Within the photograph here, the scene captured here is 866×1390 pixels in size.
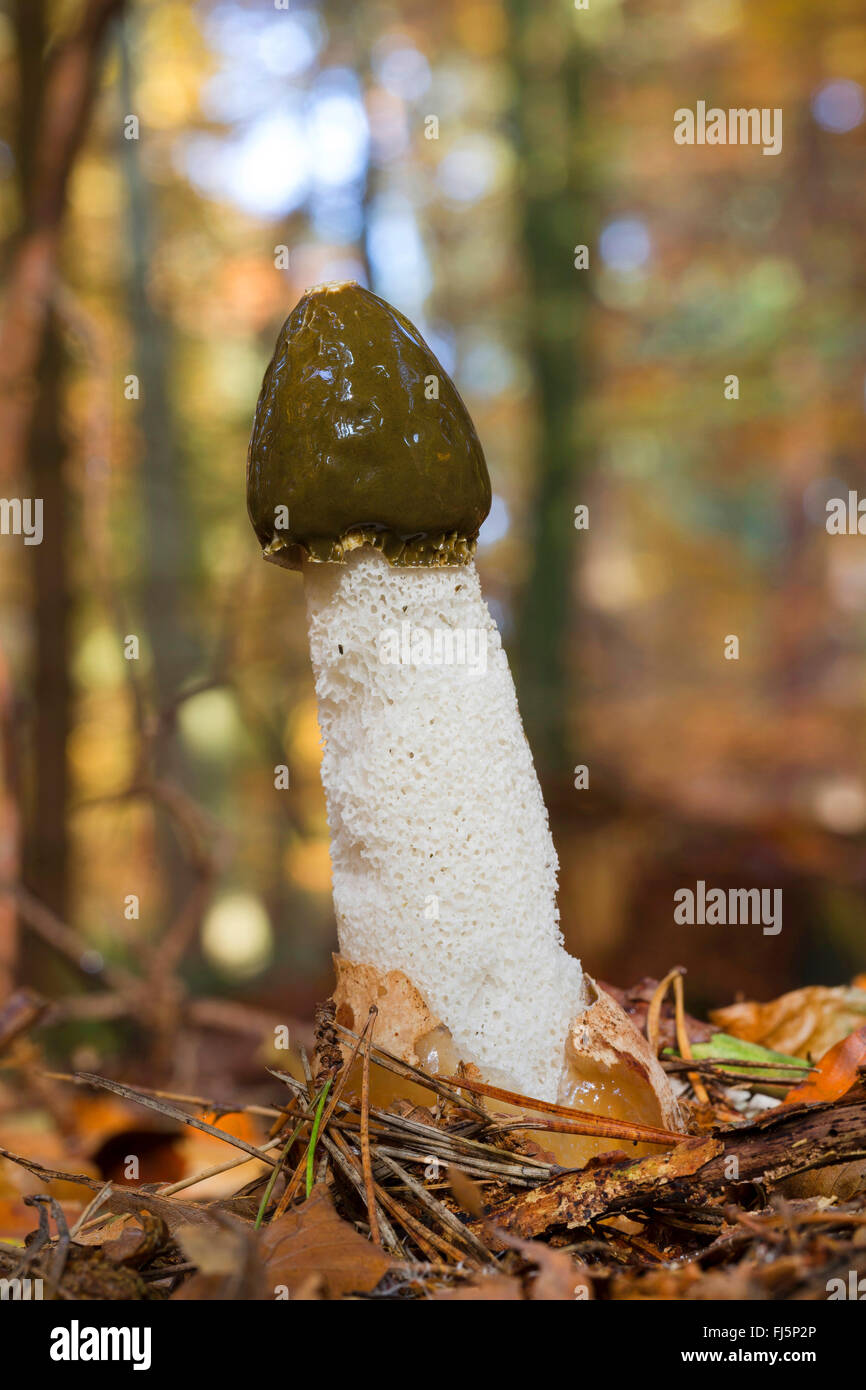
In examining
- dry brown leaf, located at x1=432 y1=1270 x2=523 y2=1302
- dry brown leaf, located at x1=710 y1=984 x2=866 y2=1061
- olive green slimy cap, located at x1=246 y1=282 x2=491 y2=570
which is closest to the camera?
dry brown leaf, located at x1=432 y1=1270 x2=523 y2=1302

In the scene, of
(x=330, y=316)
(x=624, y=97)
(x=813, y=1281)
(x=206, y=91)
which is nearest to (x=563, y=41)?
(x=624, y=97)

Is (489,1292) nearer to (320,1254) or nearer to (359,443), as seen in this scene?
(320,1254)

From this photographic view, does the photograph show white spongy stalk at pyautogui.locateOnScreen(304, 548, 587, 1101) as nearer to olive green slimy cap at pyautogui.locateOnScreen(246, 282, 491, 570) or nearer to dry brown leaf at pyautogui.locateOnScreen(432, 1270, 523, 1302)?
olive green slimy cap at pyautogui.locateOnScreen(246, 282, 491, 570)

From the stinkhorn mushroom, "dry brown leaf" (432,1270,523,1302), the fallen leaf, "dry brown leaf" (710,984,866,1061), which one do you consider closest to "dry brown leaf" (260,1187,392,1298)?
"dry brown leaf" (432,1270,523,1302)

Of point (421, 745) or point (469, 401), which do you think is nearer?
point (421, 745)

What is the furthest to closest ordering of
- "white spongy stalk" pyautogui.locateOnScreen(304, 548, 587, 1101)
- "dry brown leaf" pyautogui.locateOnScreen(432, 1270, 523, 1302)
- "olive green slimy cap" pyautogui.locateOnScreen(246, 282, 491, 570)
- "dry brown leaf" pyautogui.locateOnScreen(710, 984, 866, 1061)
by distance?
"dry brown leaf" pyautogui.locateOnScreen(710, 984, 866, 1061)
"white spongy stalk" pyautogui.locateOnScreen(304, 548, 587, 1101)
"olive green slimy cap" pyautogui.locateOnScreen(246, 282, 491, 570)
"dry brown leaf" pyautogui.locateOnScreen(432, 1270, 523, 1302)

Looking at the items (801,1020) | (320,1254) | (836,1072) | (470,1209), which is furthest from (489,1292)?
(801,1020)
